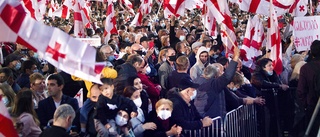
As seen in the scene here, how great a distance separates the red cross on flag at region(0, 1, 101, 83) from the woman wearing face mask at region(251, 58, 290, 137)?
24.4ft

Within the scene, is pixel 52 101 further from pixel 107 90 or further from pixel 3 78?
pixel 3 78

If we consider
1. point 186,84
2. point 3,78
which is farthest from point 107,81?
point 186,84

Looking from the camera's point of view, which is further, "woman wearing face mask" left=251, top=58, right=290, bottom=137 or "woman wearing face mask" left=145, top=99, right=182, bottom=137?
"woman wearing face mask" left=251, top=58, right=290, bottom=137

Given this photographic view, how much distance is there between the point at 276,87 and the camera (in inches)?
477

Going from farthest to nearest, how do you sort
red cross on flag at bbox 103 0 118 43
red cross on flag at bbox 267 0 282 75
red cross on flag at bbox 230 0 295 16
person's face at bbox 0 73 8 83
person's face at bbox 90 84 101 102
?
red cross on flag at bbox 103 0 118 43, red cross on flag at bbox 230 0 295 16, red cross on flag at bbox 267 0 282 75, person's face at bbox 0 73 8 83, person's face at bbox 90 84 101 102

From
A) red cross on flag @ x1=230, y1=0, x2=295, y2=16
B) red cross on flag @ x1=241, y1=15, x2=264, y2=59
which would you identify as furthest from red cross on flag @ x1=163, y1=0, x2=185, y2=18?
red cross on flag @ x1=241, y1=15, x2=264, y2=59

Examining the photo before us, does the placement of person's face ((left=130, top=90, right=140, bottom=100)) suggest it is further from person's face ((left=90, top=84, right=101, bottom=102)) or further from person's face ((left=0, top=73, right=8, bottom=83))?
person's face ((left=0, top=73, right=8, bottom=83))

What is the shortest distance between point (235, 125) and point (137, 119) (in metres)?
2.50

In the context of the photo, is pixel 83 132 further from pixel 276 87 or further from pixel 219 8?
pixel 219 8

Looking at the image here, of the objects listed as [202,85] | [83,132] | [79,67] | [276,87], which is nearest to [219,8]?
[276,87]

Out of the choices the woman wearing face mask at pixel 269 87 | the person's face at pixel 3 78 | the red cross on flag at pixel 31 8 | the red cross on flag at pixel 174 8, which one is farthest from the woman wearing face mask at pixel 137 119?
the red cross on flag at pixel 174 8

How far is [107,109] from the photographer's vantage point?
25.2ft

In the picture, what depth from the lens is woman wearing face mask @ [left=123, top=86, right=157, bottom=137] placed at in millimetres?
8250

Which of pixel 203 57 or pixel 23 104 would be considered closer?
pixel 23 104
